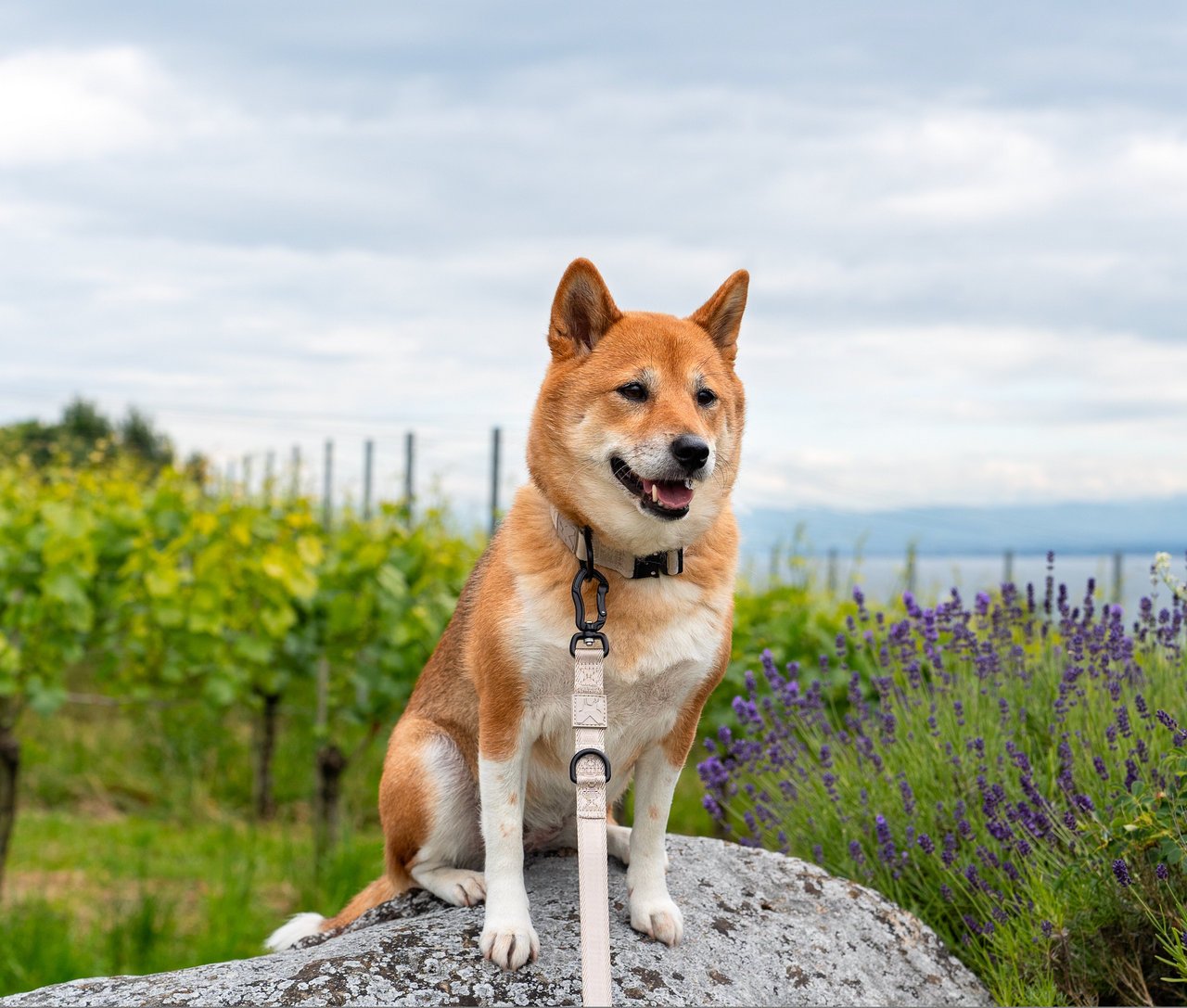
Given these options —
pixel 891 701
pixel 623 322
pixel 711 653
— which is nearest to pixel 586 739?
pixel 711 653

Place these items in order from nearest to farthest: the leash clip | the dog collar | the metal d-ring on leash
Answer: the metal d-ring on leash, the leash clip, the dog collar

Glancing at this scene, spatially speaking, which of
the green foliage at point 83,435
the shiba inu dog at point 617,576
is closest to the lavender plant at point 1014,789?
the shiba inu dog at point 617,576

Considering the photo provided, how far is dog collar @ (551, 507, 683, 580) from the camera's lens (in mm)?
2668

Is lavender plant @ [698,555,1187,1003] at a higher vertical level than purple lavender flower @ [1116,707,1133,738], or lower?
lower

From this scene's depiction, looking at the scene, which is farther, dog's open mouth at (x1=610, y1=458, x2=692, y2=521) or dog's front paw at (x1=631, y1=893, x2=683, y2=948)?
dog's front paw at (x1=631, y1=893, x2=683, y2=948)

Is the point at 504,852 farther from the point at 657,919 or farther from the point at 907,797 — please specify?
the point at 907,797

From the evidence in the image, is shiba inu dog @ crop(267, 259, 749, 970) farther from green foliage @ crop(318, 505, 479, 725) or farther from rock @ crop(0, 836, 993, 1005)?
green foliage @ crop(318, 505, 479, 725)

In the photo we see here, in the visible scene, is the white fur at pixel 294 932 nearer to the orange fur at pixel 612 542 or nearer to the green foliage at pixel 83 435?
the orange fur at pixel 612 542

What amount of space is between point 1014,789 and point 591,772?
71.5 inches

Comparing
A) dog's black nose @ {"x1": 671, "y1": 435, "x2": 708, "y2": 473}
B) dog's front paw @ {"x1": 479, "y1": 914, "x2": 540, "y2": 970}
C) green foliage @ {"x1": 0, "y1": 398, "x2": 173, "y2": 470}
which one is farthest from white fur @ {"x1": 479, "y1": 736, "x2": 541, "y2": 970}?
green foliage @ {"x1": 0, "y1": 398, "x2": 173, "y2": 470}

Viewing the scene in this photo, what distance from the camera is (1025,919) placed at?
→ 3197 mm

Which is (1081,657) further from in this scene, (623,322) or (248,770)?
(248,770)

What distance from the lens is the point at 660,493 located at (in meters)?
2.54

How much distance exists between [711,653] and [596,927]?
2.41ft
